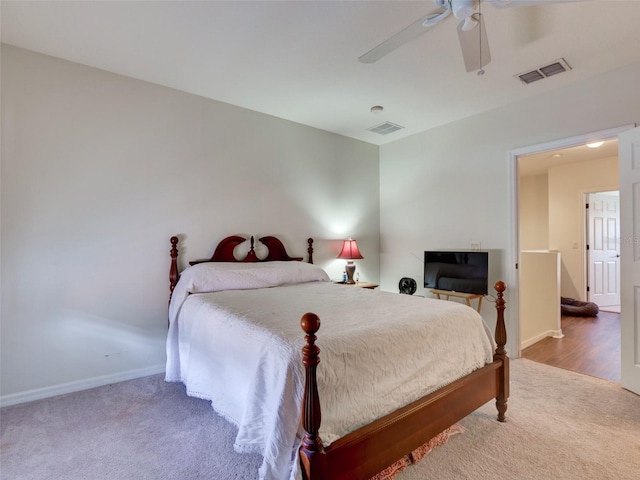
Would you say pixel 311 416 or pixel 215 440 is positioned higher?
pixel 311 416

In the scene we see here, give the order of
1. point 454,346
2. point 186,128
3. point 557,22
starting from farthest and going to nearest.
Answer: point 186,128
point 557,22
point 454,346

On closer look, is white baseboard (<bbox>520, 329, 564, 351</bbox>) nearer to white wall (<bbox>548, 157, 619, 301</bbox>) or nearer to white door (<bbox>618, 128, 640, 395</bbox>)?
white door (<bbox>618, 128, 640, 395</bbox>)

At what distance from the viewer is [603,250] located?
584cm

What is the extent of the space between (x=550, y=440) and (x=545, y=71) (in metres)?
2.91

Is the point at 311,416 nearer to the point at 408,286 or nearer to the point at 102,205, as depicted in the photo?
the point at 102,205

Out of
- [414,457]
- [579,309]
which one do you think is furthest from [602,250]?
[414,457]

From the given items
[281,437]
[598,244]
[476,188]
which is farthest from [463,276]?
[598,244]

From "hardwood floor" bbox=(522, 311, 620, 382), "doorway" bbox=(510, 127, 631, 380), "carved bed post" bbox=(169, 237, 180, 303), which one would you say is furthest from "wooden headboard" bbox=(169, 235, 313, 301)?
"doorway" bbox=(510, 127, 631, 380)

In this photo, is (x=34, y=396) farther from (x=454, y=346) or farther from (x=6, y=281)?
(x=454, y=346)

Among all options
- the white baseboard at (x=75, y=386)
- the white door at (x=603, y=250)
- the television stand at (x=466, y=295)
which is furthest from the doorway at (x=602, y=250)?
the white baseboard at (x=75, y=386)

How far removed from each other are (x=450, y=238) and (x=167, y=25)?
11.8ft

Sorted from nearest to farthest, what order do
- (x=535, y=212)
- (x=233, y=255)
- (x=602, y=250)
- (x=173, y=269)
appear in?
(x=173, y=269) → (x=233, y=255) → (x=602, y=250) → (x=535, y=212)

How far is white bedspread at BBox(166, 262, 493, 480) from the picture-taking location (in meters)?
1.37

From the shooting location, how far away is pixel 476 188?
3.82 metres
